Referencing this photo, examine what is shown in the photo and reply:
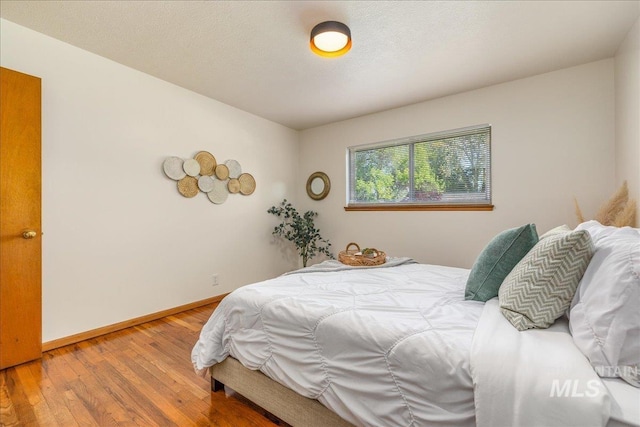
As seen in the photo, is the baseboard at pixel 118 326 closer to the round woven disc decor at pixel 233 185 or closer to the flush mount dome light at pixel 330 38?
the round woven disc decor at pixel 233 185

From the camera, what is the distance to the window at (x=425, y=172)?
10.2 ft

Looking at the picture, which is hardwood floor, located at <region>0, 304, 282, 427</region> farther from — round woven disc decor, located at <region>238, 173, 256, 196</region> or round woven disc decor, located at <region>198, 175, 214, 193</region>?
round woven disc decor, located at <region>238, 173, 256, 196</region>

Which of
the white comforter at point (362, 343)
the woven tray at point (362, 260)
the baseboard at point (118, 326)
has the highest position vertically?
the woven tray at point (362, 260)

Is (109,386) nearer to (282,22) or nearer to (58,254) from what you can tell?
(58,254)

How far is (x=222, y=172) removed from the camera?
3369 millimetres

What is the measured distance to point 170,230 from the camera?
2.95 metres

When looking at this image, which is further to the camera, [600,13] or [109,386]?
[600,13]

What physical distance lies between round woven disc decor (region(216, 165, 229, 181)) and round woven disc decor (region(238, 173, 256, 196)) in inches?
8.4

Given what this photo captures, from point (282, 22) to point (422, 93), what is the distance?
1812 millimetres

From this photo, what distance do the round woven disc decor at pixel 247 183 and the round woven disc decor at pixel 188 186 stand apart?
0.60 meters

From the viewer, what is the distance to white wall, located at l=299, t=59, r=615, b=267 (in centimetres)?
251

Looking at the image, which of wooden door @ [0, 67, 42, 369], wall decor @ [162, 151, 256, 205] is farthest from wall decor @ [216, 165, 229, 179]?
wooden door @ [0, 67, 42, 369]

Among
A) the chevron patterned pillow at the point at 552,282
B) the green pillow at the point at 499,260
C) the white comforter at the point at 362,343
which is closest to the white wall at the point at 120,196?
the white comforter at the point at 362,343


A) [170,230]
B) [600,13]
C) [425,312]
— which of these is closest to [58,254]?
[170,230]
